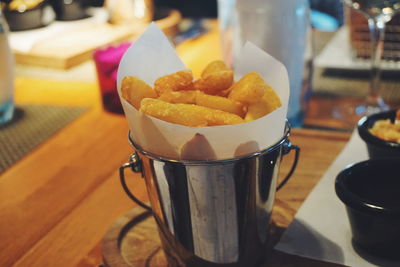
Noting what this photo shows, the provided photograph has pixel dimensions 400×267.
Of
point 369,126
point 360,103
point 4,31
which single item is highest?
point 4,31

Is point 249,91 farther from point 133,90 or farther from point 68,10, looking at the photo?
point 68,10

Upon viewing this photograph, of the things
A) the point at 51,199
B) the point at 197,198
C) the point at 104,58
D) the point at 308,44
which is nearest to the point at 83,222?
the point at 51,199

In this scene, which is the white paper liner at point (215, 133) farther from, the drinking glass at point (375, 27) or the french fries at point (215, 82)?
the drinking glass at point (375, 27)

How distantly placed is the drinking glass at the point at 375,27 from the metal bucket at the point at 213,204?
21.0 inches

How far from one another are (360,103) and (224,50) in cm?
37

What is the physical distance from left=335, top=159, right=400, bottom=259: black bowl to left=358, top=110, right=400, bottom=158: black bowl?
9 centimetres

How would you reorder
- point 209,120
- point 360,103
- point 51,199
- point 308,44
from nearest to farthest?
point 209,120 → point 51,199 → point 308,44 → point 360,103

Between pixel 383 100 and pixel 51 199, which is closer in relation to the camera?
pixel 51 199

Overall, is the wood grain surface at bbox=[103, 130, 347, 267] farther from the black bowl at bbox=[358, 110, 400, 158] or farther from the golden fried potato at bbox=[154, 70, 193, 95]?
the golden fried potato at bbox=[154, 70, 193, 95]

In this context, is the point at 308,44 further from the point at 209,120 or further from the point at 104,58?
Result: the point at 209,120

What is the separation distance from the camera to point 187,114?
0.57 metres

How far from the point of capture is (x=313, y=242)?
697 mm

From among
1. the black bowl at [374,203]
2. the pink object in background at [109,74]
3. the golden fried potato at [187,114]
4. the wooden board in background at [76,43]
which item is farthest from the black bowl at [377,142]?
the wooden board in background at [76,43]

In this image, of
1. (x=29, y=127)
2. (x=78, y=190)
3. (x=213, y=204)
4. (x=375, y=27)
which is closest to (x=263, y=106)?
(x=213, y=204)
